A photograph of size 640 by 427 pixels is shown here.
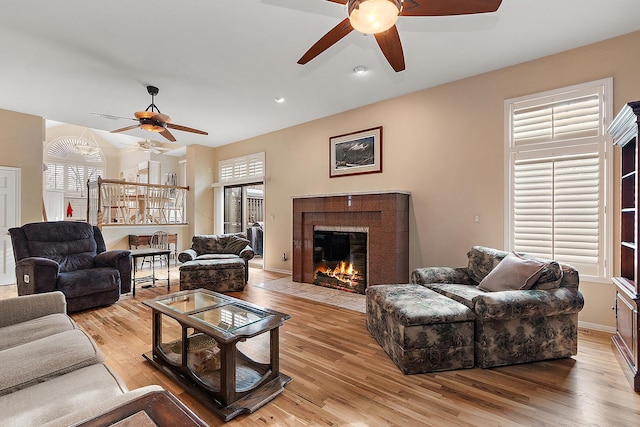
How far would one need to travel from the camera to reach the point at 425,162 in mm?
4227

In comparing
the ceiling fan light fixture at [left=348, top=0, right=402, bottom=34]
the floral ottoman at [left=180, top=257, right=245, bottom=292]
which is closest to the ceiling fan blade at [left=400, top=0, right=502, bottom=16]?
the ceiling fan light fixture at [left=348, top=0, right=402, bottom=34]

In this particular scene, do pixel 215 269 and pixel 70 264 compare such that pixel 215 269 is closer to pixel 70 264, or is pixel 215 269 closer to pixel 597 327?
pixel 70 264

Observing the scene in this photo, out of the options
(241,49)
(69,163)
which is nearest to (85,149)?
(69,163)

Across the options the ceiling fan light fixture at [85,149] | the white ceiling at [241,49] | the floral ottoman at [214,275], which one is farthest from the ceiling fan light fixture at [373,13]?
the ceiling fan light fixture at [85,149]

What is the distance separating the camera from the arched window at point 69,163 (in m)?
8.88

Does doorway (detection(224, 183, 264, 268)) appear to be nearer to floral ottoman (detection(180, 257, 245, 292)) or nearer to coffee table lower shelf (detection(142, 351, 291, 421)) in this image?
floral ottoman (detection(180, 257, 245, 292))

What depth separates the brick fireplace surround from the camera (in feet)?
13.6

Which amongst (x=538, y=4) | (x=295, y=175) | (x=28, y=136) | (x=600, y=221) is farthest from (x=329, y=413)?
(x=28, y=136)

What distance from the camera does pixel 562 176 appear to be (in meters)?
3.26

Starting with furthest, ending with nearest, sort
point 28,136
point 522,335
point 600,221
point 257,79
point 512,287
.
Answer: point 28,136
point 257,79
point 600,221
point 512,287
point 522,335

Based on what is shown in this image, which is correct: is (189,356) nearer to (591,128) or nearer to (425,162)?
(425,162)

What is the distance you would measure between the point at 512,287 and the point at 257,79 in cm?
367

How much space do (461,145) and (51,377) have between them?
14.0ft

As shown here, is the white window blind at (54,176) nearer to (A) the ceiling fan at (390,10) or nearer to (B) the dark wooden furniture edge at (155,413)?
(A) the ceiling fan at (390,10)
